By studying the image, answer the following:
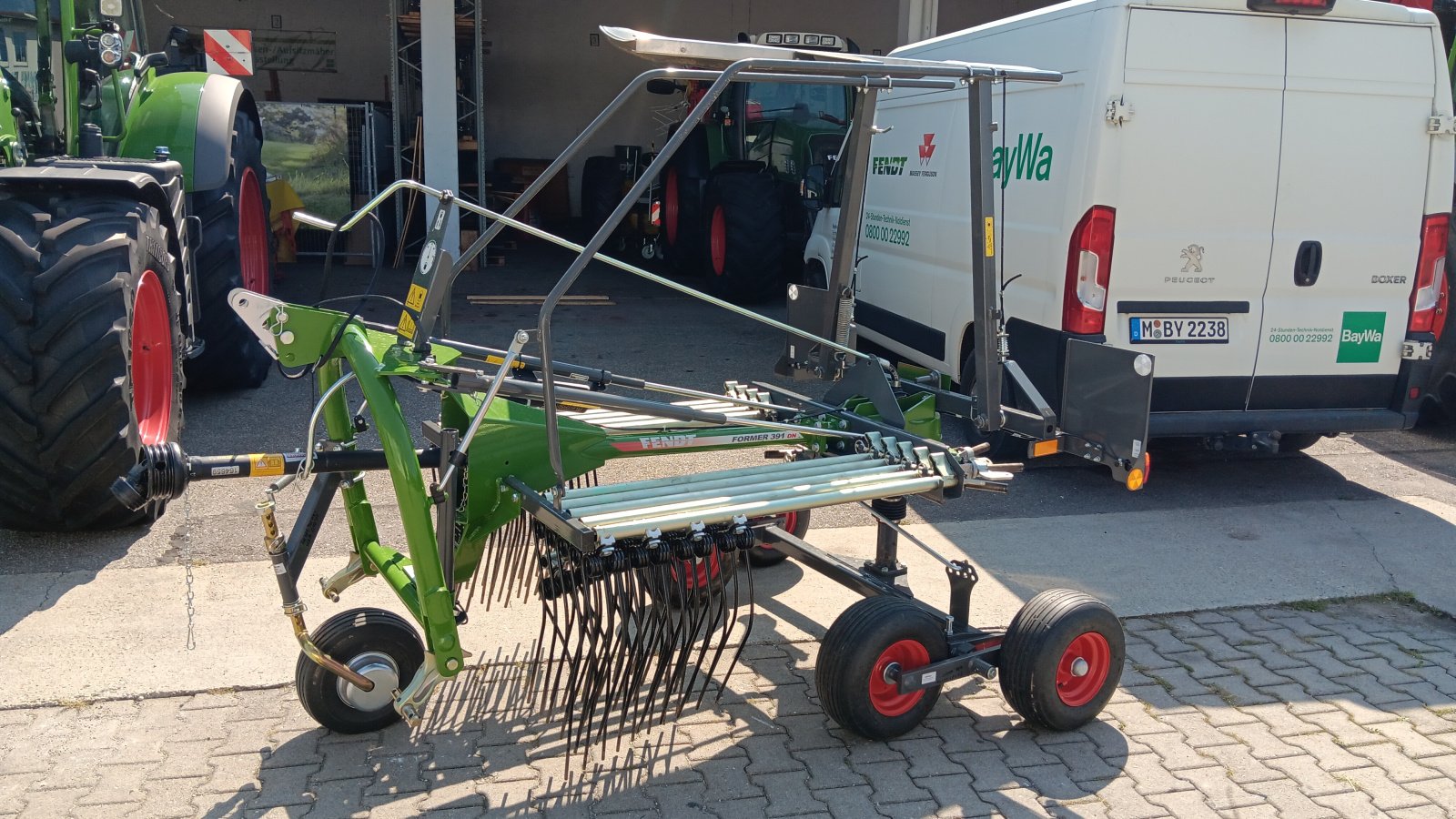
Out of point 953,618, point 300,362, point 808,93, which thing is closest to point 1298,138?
point 953,618

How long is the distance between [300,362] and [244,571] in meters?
1.43

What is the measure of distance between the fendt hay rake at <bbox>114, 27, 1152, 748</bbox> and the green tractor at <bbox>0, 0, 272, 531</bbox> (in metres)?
1.30

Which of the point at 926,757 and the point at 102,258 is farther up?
the point at 102,258

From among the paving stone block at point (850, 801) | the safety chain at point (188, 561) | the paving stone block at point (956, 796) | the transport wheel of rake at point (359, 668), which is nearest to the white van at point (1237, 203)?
the paving stone block at point (956, 796)

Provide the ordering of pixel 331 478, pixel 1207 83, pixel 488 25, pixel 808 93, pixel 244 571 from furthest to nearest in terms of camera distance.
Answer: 1. pixel 488 25
2. pixel 808 93
3. pixel 1207 83
4. pixel 244 571
5. pixel 331 478

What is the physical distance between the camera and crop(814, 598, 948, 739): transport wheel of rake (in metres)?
3.18

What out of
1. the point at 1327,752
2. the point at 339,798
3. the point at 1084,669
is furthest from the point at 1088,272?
the point at 339,798

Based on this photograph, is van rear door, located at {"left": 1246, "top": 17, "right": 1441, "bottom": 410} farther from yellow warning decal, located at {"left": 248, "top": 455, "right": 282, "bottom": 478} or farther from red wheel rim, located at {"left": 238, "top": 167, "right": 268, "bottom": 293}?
red wheel rim, located at {"left": 238, "top": 167, "right": 268, "bottom": 293}

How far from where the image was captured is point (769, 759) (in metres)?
3.26

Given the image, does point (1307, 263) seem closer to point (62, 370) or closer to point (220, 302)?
point (62, 370)

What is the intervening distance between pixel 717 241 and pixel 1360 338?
611cm

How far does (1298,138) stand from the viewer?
5.17m

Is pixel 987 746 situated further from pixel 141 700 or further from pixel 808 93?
pixel 808 93

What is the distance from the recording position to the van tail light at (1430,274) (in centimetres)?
542
